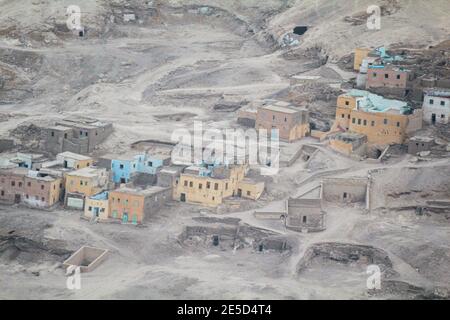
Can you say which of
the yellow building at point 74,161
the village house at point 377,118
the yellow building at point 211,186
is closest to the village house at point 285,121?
the village house at point 377,118

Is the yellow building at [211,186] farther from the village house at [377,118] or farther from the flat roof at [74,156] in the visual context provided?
the village house at [377,118]

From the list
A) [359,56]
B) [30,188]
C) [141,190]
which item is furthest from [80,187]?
[359,56]

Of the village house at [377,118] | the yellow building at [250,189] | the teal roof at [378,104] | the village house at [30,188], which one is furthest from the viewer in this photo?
the teal roof at [378,104]

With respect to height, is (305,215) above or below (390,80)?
below

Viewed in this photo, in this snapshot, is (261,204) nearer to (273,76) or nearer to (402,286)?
(402,286)

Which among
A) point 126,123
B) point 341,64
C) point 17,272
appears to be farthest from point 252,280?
point 341,64

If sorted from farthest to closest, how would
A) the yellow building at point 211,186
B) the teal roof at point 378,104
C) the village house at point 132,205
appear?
the teal roof at point 378,104
the yellow building at point 211,186
the village house at point 132,205

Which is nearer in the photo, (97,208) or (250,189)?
(97,208)

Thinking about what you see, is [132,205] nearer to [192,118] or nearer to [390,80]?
[192,118]
